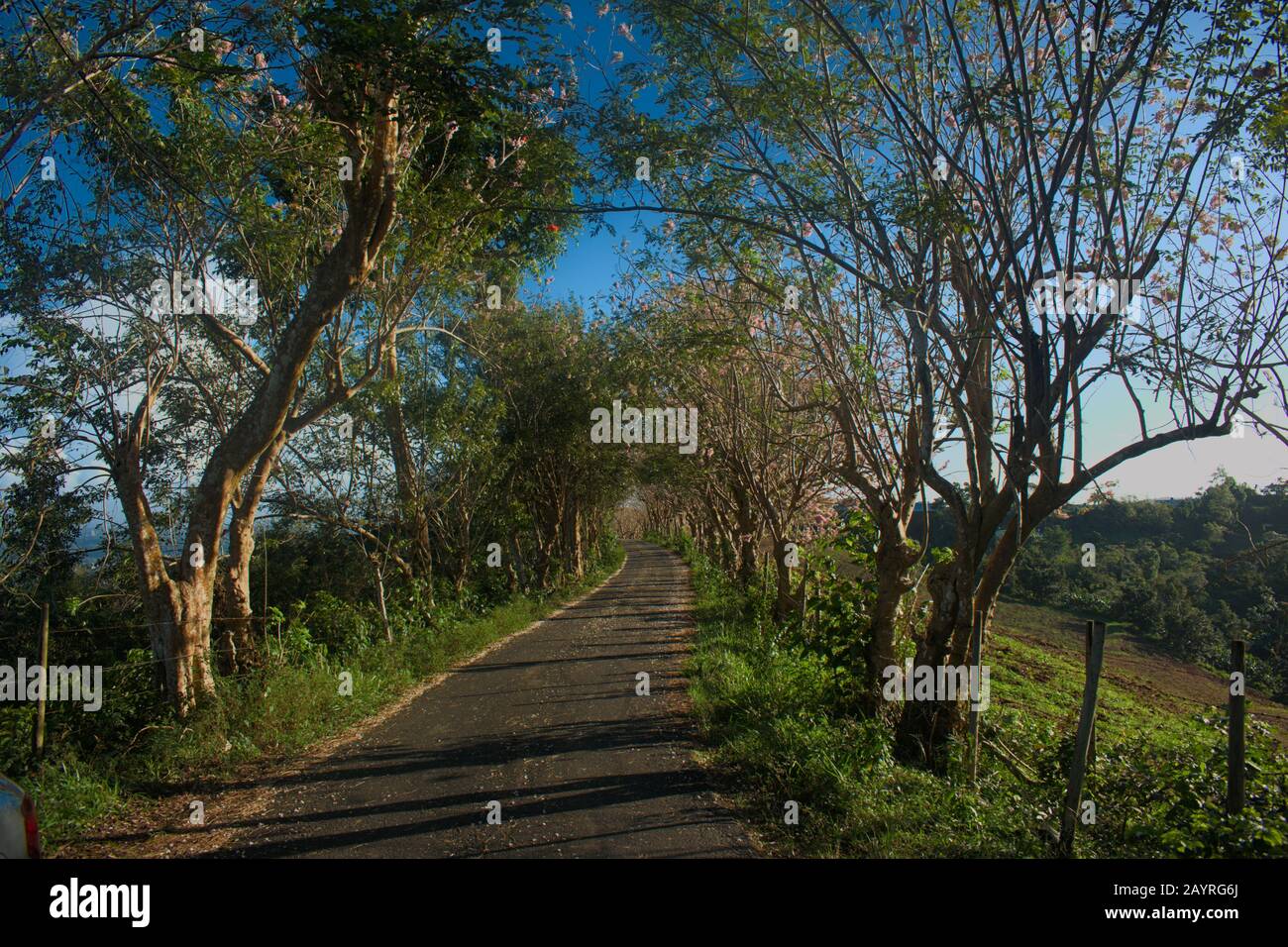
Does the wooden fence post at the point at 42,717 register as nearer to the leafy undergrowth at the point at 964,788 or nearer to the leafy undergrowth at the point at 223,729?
the leafy undergrowth at the point at 223,729

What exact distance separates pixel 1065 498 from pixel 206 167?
28.2 ft

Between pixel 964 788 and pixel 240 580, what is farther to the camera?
pixel 240 580

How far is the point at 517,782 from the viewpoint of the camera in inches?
233

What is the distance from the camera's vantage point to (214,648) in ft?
28.1

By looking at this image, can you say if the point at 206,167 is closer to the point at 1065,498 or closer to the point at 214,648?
the point at 214,648

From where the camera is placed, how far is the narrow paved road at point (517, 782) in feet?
15.3

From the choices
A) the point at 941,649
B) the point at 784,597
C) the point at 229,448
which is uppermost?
the point at 229,448

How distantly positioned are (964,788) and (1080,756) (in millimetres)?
1262

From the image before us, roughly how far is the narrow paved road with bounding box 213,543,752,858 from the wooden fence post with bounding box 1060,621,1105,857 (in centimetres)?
192

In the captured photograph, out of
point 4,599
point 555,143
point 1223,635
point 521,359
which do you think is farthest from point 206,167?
point 1223,635

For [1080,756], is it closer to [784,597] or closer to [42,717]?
[42,717]

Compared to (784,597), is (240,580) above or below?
above
